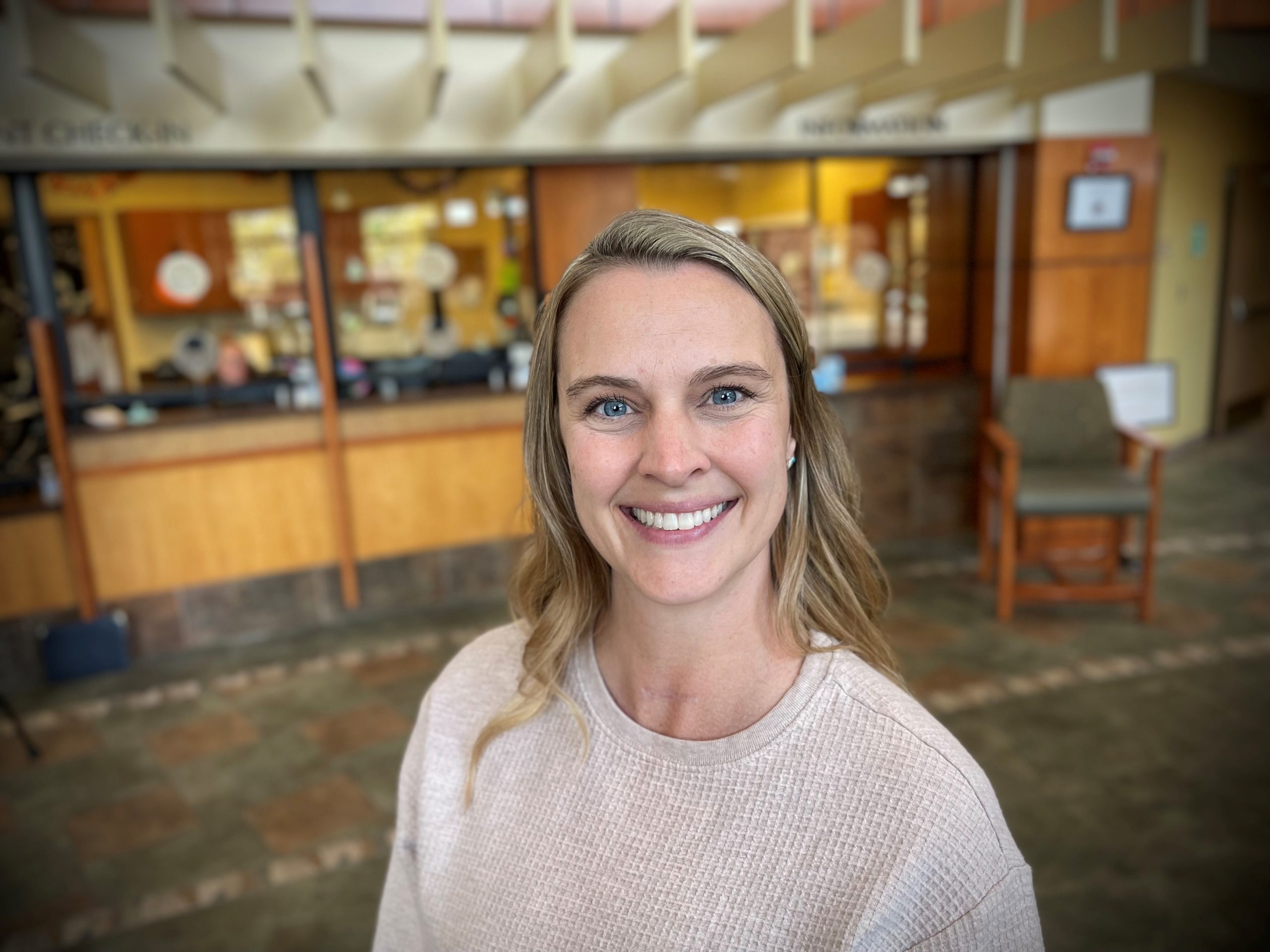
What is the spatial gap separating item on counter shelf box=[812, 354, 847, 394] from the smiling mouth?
428 cm

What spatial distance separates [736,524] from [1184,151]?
342 inches

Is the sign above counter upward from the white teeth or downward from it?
upward

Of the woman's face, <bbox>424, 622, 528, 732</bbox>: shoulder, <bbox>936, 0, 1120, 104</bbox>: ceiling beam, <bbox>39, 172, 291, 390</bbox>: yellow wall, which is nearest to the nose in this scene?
the woman's face

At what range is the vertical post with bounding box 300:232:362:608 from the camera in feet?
16.3

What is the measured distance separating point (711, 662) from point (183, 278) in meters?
5.21

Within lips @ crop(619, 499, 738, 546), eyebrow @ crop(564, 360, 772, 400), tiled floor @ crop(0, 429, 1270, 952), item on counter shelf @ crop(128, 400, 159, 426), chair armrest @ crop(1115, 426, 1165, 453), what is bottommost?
tiled floor @ crop(0, 429, 1270, 952)

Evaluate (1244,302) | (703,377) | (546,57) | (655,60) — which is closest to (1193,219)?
(1244,302)

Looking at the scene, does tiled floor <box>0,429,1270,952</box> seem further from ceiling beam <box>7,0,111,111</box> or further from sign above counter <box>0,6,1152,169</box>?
ceiling beam <box>7,0,111,111</box>

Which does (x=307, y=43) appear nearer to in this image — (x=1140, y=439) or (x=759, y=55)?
(x=759, y=55)

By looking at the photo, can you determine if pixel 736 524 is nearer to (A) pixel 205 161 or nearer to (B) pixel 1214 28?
(A) pixel 205 161

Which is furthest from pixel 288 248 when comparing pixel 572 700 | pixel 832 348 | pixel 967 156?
pixel 572 700

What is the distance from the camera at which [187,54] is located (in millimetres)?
3914

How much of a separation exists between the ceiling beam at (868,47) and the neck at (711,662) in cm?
315

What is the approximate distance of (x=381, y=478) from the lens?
5.34 m
